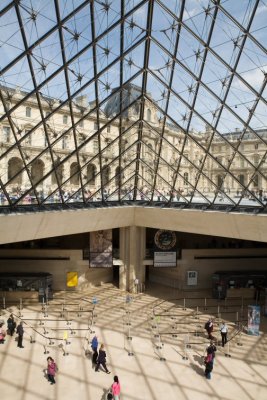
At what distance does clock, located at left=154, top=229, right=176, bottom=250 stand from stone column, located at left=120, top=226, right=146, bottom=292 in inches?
66.2

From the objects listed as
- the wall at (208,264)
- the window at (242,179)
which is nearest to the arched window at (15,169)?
the window at (242,179)

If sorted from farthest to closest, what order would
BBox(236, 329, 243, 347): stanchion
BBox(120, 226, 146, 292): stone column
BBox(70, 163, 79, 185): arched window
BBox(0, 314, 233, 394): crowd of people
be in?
1. BBox(120, 226, 146, 292): stone column
2. BBox(70, 163, 79, 185): arched window
3. BBox(236, 329, 243, 347): stanchion
4. BBox(0, 314, 233, 394): crowd of people

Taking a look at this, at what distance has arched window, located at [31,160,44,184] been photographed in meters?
19.7

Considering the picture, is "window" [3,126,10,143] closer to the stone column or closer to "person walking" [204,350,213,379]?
the stone column

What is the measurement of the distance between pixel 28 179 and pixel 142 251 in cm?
1109

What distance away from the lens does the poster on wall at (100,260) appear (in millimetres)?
25375

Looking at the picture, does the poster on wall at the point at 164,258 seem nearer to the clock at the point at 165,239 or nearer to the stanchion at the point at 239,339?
the clock at the point at 165,239

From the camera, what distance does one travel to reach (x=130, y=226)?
26797 mm

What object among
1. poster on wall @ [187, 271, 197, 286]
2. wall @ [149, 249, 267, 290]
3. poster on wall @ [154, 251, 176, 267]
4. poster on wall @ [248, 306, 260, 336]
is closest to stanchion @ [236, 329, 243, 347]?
poster on wall @ [248, 306, 260, 336]

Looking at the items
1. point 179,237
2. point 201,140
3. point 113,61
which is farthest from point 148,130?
point 179,237

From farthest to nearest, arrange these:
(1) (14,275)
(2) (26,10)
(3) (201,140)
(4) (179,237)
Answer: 1. (4) (179,237)
2. (1) (14,275)
3. (3) (201,140)
4. (2) (26,10)

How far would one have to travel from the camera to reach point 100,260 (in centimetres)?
2548

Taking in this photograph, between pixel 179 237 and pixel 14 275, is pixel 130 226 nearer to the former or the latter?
pixel 179 237

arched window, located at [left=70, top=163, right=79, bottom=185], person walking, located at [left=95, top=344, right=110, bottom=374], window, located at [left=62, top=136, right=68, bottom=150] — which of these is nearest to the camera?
person walking, located at [left=95, top=344, right=110, bottom=374]
